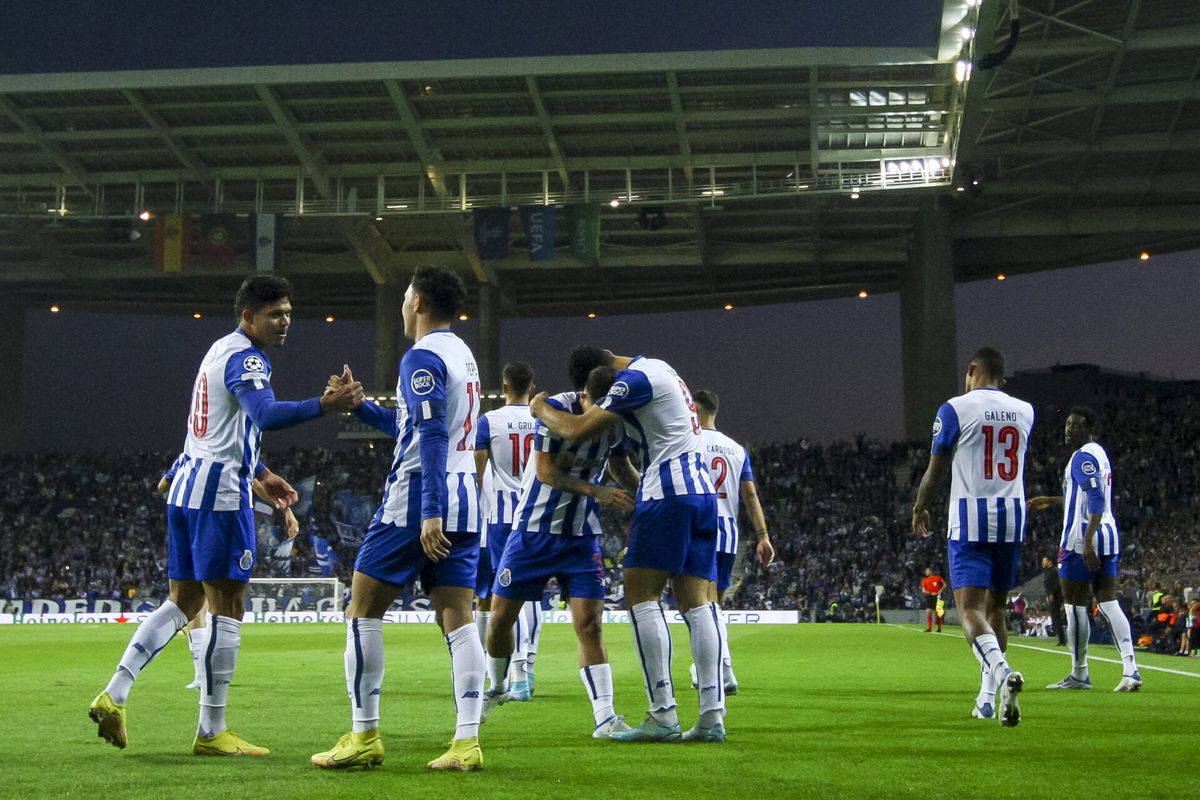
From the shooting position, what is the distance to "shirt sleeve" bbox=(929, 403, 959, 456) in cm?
764

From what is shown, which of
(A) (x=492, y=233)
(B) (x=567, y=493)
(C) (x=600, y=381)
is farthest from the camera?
→ (A) (x=492, y=233)

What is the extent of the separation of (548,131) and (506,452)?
28.7 metres

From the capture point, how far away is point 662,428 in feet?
20.2

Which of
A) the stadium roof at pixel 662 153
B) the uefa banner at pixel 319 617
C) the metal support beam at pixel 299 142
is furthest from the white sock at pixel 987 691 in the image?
the metal support beam at pixel 299 142

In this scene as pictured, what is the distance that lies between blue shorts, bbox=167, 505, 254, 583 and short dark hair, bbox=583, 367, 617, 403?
6.11 feet

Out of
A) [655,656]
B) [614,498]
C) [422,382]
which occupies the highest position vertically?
[422,382]

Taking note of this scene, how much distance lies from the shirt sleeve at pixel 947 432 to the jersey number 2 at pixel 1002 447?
0.19m

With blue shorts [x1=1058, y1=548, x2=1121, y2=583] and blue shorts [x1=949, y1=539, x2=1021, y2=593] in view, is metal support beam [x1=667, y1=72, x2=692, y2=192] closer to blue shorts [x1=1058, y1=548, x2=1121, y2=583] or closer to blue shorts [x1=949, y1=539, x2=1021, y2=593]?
blue shorts [x1=1058, y1=548, x2=1121, y2=583]

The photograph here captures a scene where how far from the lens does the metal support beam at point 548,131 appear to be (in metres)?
34.2

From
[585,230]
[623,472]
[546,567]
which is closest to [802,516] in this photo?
[585,230]

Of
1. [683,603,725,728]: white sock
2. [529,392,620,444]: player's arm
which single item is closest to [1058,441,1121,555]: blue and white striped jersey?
[683,603,725,728]: white sock

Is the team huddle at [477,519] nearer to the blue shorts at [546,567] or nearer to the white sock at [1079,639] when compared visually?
the blue shorts at [546,567]

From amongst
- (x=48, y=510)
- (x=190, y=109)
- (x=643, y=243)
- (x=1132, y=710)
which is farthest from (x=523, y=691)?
(x=48, y=510)

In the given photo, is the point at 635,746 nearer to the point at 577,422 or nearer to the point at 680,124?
the point at 577,422
